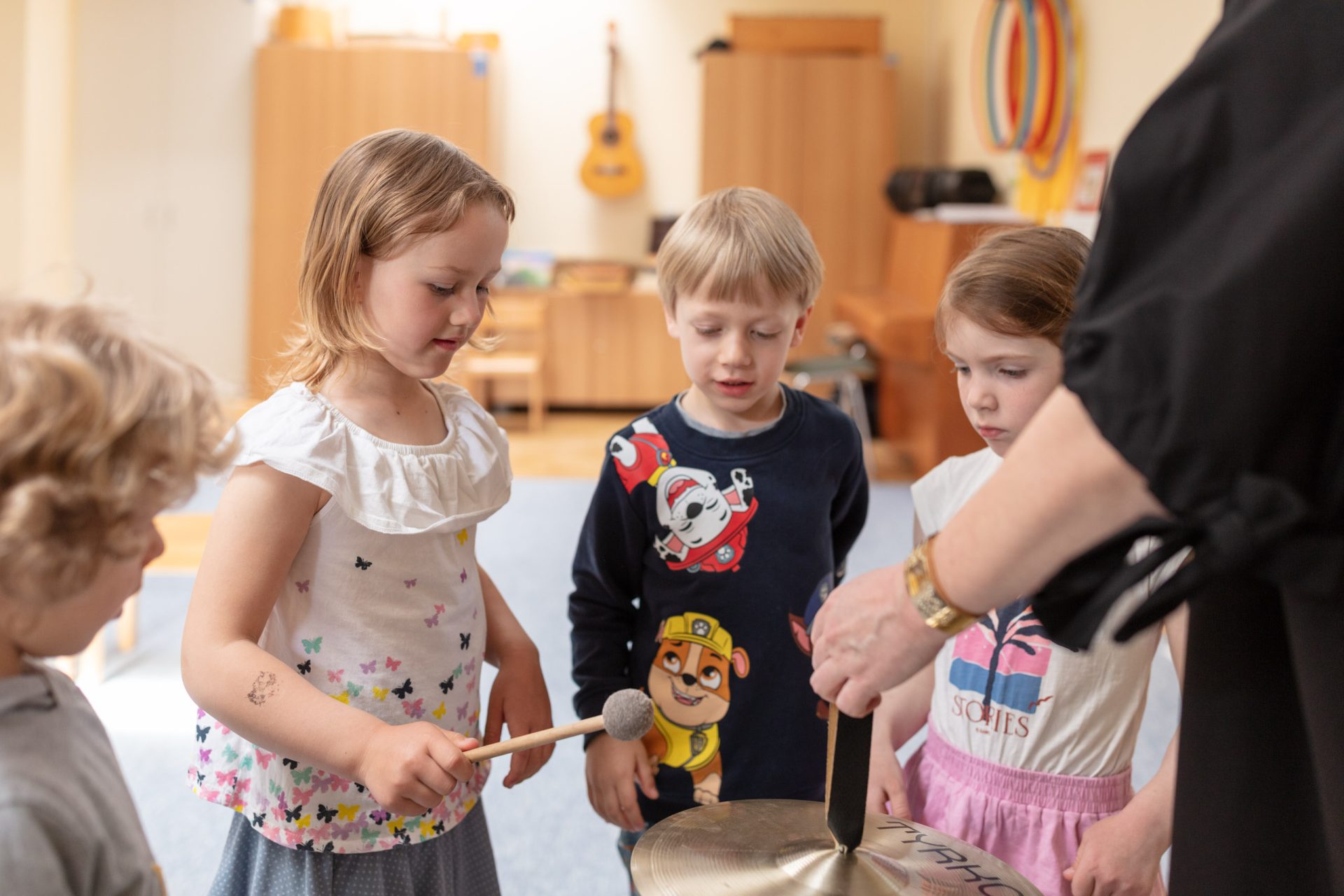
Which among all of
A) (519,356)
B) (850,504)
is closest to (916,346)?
(519,356)

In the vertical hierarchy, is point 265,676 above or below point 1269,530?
below

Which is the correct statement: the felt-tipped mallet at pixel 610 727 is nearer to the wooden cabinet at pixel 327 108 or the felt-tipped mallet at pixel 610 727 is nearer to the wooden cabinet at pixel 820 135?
the wooden cabinet at pixel 820 135

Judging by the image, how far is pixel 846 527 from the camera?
4.65ft

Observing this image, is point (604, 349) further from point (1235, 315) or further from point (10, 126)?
point (1235, 315)

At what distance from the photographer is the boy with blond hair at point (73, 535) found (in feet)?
2.27

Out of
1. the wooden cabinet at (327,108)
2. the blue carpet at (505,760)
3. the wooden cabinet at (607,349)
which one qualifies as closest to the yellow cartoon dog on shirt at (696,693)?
the blue carpet at (505,760)

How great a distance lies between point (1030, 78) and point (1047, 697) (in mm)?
4087

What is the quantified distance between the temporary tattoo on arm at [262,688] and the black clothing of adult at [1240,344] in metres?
0.63

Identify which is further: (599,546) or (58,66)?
(58,66)

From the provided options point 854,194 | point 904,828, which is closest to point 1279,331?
point 904,828

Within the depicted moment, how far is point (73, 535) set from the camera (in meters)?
0.72

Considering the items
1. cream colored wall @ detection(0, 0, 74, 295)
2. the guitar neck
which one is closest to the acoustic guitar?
the guitar neck

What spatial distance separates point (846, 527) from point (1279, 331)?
786mm

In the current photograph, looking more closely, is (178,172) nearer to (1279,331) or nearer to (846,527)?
(846,527)
